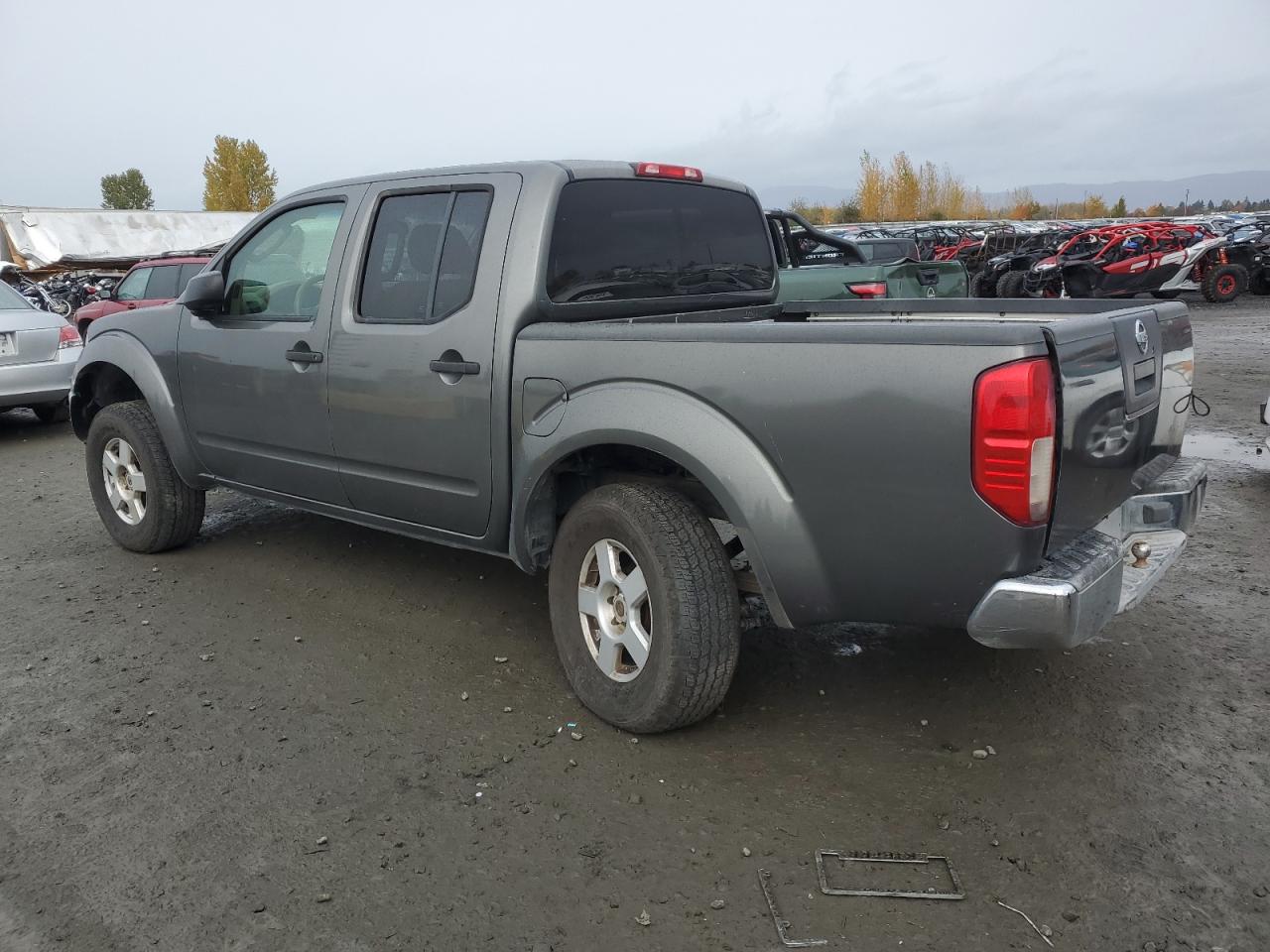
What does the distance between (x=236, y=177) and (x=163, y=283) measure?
69706mm

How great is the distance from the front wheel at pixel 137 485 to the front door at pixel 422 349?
1.53 m

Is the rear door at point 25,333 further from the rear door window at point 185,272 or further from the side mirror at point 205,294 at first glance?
the side mirror at point 205,294

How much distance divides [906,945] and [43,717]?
9.97ft

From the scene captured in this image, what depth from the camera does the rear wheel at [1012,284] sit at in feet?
63.5

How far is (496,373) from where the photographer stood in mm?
3609

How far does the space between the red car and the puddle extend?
10254 mm

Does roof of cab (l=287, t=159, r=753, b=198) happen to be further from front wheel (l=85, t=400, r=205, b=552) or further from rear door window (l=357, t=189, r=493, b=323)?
front wheel (l=85, t=400, r=205, b=552)

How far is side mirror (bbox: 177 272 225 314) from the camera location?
4.56 m

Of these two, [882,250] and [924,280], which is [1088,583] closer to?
[924,280]

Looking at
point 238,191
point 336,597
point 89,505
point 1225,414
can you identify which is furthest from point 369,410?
point 238,191

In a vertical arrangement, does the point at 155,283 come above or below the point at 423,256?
below

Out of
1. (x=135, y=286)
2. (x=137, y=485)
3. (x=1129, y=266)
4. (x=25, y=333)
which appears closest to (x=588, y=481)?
(x=137, y=485)

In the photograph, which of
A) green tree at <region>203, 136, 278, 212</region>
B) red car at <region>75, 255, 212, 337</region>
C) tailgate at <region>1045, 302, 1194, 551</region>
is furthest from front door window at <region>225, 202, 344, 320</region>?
green tree at <region>203, 136, 278, 212</region>

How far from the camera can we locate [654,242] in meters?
4.07
